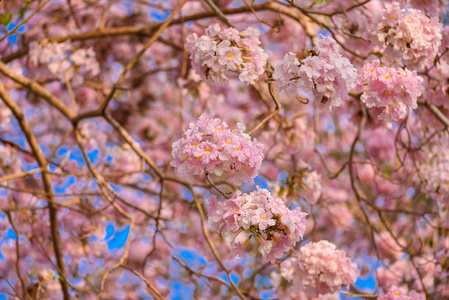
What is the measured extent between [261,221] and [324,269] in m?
0.71

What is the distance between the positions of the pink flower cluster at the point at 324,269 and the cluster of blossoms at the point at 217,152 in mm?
711

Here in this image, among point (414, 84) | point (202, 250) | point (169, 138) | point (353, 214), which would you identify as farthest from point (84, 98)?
point (414, 84)

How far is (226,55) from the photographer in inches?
70.3

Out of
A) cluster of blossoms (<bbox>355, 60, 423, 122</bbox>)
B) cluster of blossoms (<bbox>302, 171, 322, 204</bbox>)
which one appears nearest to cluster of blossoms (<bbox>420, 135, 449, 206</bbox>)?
Result: cluster of blossoms (<bbox>302, 171, 322, 204</bbox>)

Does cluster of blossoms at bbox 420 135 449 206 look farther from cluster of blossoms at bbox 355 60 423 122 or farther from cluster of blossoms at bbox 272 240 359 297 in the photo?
cluster of blossoms at bbox 355 60 423 122

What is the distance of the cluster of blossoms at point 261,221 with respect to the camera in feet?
4.89

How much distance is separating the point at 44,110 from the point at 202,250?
1.99 m

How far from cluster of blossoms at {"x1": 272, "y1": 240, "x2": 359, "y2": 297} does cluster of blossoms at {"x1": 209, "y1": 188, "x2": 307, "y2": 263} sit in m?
0.57

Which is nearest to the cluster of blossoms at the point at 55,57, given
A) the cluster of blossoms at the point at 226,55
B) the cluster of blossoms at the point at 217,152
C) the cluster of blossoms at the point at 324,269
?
the cluster of blossoms at the point at 226,55

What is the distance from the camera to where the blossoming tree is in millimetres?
1631

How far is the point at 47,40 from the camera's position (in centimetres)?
354

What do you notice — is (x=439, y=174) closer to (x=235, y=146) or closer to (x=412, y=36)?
(x=412, y=36)

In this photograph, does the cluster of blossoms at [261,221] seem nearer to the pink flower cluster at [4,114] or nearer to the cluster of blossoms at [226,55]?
the cluster of blossoms at [226,55]

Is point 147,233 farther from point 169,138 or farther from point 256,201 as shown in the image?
point 256,201
